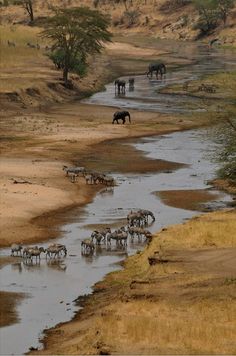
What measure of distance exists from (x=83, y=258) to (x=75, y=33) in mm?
56240

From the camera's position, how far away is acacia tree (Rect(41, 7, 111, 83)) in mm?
87000

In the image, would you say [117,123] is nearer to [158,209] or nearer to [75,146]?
[75,146]

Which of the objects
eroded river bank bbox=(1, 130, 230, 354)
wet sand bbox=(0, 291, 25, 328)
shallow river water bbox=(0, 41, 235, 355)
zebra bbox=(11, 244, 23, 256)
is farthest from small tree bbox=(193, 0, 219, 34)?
wet sand bbox=(0, 291, 25, 328)

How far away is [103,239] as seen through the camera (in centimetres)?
3472

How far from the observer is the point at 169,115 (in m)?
74.1

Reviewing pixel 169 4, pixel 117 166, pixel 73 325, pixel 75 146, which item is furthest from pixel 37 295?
pixel 169 4

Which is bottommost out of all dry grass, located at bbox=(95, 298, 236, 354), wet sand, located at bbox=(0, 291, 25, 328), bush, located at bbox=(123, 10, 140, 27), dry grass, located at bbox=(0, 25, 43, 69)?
wet sand, located at bbox=(0, 291, 25, 328)

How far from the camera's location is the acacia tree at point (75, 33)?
285ft

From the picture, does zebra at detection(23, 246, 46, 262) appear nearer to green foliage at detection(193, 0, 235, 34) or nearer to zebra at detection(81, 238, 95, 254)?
zebra at detection(81, 238, 95, 254)

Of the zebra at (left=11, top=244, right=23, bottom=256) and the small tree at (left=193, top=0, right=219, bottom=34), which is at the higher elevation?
the small tree at (left=193, top=0, right=219, bottom=34)

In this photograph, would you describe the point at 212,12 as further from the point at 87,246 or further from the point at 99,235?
the point at 87,246

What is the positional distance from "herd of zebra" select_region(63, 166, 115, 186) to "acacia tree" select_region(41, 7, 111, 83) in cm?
3874

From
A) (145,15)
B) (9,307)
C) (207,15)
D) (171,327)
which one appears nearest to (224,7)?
(207,15)

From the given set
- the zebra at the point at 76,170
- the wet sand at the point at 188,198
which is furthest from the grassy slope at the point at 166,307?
the zebra at the point at 76,170
